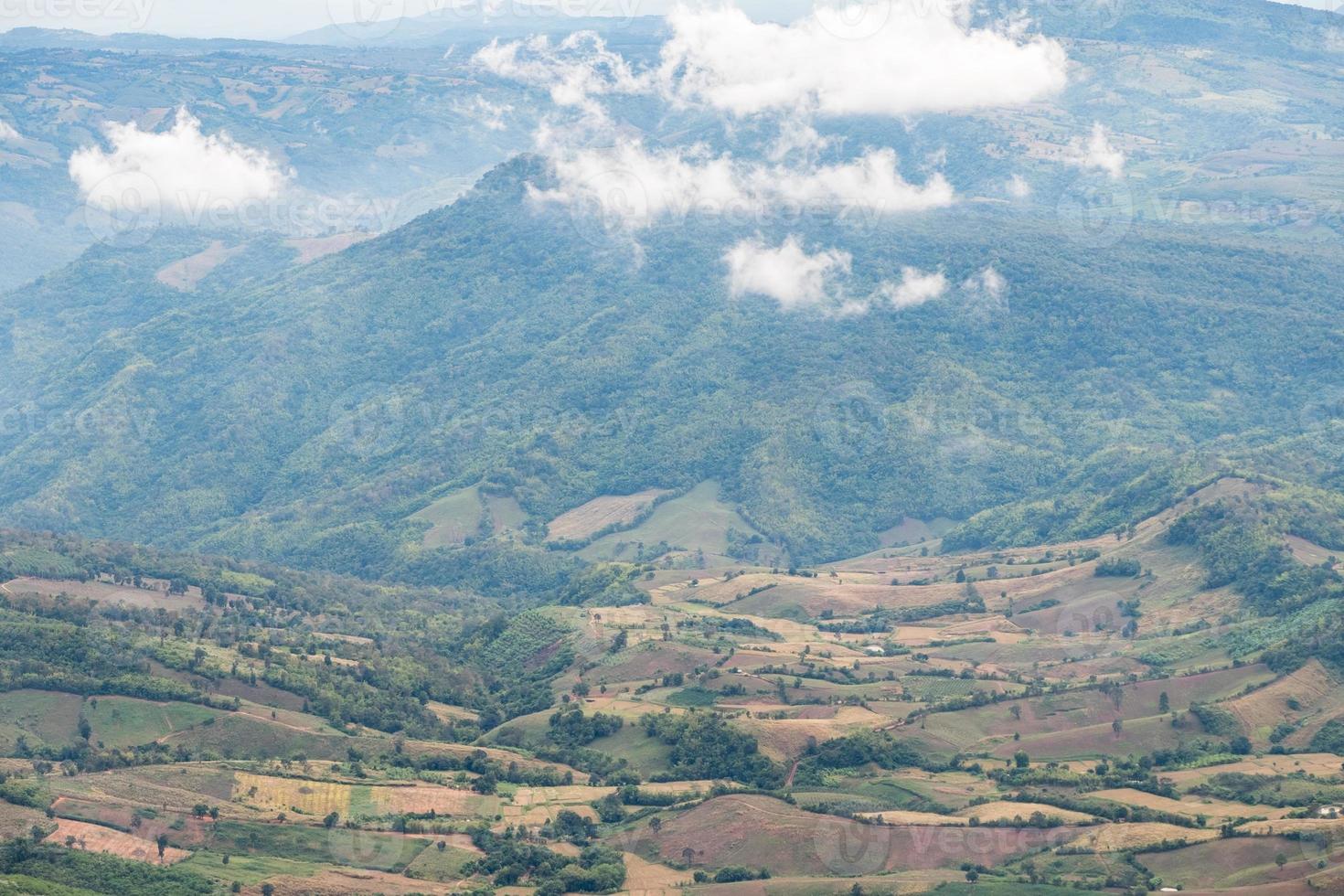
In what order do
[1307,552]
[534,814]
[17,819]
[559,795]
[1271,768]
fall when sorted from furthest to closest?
[1307,552], [559,795], [1271,768], [534,814], [17,819]

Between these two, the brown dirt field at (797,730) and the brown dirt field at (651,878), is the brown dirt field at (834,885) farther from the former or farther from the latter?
the brown dirt field at (797,730)

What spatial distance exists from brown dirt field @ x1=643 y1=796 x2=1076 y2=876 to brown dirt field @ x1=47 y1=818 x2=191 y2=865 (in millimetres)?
31307

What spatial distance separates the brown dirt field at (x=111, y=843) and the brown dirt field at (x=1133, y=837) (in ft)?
187

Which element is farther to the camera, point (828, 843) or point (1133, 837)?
point (828, 843)

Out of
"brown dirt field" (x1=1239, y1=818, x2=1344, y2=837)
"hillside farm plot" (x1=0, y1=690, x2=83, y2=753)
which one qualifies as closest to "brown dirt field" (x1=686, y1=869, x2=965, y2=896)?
"brown dirt field" (x1=1239, y1=818, x2=1344, y2=837)

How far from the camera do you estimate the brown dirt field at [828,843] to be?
11656cm

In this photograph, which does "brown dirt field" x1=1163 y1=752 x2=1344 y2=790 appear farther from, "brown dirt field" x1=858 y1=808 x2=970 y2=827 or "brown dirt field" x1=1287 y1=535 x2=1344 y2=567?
"brown dirt field" x1=1287 y1=535 x2=1344 y2=567

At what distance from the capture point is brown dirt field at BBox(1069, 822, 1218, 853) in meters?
114

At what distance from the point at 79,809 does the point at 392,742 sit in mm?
30115

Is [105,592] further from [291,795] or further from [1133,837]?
[1133,837]

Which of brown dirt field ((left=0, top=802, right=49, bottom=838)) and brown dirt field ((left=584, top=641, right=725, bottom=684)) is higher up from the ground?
brown dirt field ((left=0, top=802, right=49, bottom=838))

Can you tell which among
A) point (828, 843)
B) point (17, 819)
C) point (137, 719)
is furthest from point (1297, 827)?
point (137, 719)

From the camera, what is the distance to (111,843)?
113500 millimetres

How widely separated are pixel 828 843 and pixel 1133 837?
760 inches
